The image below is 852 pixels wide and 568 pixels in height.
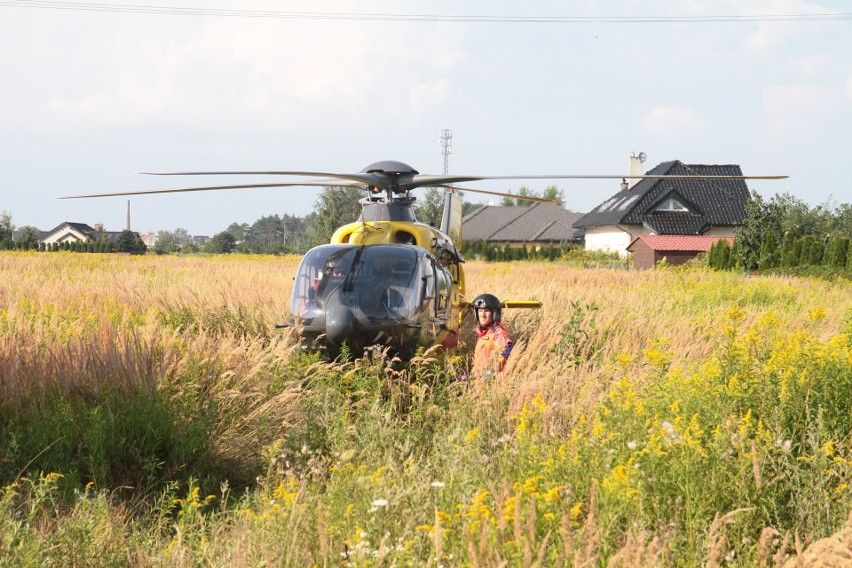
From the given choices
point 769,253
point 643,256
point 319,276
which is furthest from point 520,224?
point 319,276

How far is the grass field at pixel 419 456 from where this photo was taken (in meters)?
3.39

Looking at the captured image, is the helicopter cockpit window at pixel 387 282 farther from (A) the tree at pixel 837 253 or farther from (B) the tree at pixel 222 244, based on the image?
(B) the tree at pixel 222 244

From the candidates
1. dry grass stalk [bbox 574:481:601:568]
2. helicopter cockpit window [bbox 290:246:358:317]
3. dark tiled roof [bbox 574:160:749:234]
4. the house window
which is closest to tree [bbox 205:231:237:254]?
dark tiled roof [bbox 574:160:749:234]

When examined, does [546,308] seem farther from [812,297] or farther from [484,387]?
[812,297]

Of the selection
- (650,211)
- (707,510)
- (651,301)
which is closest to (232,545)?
(707,510)

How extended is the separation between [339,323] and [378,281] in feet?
2.12

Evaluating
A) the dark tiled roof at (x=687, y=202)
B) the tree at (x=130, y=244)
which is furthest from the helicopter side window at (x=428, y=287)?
the tree at (x=130, y=244)

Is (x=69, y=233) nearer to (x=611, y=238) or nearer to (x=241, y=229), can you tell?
(x=241, y=229)

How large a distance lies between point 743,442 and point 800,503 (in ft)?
1.25

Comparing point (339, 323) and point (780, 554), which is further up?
point (339, 323)

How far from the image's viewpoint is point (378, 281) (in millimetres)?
8023

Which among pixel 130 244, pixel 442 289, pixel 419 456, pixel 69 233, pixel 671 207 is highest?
pixel 671 207

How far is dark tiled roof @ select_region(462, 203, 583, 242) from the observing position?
73.9 meters

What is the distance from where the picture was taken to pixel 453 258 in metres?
10.5
